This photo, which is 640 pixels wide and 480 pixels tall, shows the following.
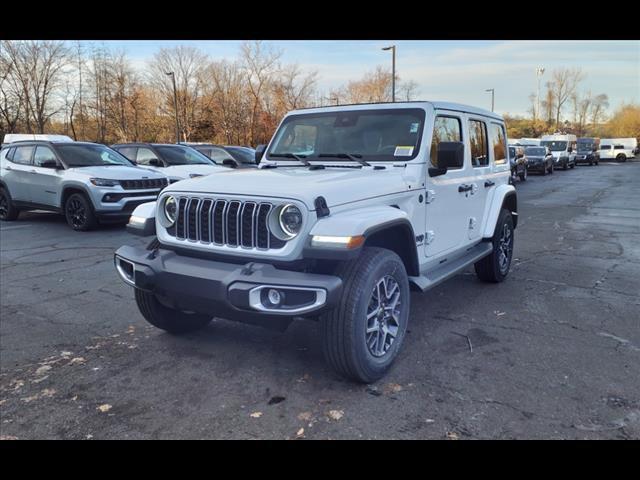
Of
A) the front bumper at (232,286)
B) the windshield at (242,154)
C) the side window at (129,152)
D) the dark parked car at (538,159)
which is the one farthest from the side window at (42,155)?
the dark parked car at (538,159)

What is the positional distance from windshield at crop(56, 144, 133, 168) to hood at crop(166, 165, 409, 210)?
7552 millimetres

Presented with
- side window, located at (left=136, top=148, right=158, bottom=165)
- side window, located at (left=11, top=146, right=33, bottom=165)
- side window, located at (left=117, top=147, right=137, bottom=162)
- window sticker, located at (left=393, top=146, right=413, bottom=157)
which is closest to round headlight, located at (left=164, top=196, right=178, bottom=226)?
window sticker, located at (left=393, top=146, right=413, bottom=157)

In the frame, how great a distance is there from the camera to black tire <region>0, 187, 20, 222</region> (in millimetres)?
10977

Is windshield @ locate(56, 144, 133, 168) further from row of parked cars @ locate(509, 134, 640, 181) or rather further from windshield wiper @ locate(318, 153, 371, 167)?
row of parked cars @ locate(509, 134, 640, 181)

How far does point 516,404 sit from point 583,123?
10967cm

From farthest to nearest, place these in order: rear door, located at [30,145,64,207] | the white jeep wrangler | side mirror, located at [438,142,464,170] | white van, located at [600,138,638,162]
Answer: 1. white van, located at [600,138,638,162]
2. rear door, located at [30,145,64,207]
3. side mirror, located at [438,142,464,170]
4. the white jeep wrangler

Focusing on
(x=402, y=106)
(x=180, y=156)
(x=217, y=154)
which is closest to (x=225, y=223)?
(x=402, y=106)

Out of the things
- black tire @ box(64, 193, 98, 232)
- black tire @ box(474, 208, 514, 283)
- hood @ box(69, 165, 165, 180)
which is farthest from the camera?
hood @ box(69, 165, 165, 180)

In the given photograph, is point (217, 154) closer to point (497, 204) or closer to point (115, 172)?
point (115, 172)

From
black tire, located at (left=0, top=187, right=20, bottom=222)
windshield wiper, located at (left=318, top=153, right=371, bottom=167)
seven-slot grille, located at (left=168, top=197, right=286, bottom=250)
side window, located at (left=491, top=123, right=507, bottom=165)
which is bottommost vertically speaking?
black tire, located at (left=0, top=187, right=20, bottom=222)

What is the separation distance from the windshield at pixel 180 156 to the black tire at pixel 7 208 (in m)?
3.40

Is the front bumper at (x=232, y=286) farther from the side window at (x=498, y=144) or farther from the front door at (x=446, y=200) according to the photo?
the side window at (x=498, y=144)

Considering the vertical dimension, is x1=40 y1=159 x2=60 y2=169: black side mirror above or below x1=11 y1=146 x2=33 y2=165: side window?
below
